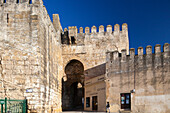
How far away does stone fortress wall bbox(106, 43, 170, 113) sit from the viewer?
12766mm

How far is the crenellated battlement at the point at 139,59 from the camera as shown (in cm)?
1311

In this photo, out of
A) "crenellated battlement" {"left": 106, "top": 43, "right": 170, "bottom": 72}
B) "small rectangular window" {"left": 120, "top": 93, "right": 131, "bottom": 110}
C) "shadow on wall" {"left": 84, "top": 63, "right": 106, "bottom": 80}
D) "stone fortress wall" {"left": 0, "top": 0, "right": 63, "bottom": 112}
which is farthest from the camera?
"shadow on wall" {"left": 84, "top": 63, "right": 106, "bottom": 80}

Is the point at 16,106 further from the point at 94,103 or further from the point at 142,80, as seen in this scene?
the point at 142,80

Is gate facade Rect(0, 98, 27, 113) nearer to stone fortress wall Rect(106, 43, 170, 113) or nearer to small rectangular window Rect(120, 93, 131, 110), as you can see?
stone fortress wall Rect(106, 43, 170, 113)

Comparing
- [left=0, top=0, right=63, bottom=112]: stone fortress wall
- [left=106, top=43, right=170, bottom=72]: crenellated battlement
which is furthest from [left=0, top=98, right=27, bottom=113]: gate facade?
[left=106, top=43, right=170, bottom=72]: crenellated battlement

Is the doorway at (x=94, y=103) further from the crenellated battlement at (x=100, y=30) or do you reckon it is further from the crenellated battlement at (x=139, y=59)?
the crenellated battlement at (x=100, y=30)

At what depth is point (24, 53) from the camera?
447 inches

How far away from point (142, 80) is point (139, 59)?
4.30 feet

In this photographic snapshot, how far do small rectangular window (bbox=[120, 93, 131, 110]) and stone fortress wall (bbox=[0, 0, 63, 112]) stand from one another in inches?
177

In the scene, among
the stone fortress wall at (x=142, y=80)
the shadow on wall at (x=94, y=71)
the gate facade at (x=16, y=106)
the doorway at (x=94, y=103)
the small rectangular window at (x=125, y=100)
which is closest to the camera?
the gate facade at (x=16, y=106)

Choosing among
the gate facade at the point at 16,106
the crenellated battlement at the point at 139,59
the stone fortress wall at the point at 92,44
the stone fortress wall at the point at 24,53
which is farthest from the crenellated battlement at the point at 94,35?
the gate facade at the point at 16,106

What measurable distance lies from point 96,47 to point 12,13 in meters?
8.03

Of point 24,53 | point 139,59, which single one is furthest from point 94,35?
point 24,53

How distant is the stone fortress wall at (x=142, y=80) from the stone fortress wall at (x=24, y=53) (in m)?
4.30
